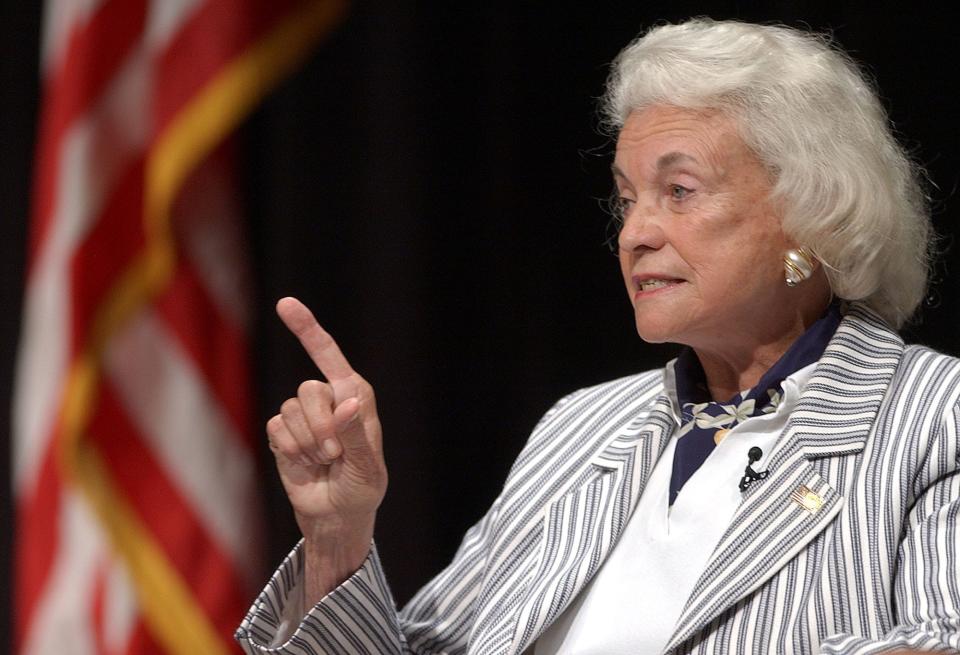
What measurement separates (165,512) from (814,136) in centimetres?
135

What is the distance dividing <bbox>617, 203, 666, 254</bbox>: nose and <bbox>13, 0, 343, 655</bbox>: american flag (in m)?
1.00

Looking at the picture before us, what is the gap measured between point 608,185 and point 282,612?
3.69 ft

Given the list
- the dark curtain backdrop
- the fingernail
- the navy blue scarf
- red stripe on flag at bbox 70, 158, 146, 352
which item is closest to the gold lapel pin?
the navy blue scarf

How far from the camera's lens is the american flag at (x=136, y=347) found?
2.25m

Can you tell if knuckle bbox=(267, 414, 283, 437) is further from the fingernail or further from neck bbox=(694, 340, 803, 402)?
neck bbox=(694, 340, 803, 402)

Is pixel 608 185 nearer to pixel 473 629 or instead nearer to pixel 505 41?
pixel 505 41

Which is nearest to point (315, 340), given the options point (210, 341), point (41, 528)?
point (210, 341)

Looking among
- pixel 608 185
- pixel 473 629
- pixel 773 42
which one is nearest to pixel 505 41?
→ pixel 608 185

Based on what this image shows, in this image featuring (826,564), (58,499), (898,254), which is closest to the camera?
(826,564)

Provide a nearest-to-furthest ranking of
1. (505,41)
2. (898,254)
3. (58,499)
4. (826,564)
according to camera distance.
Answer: (826,564) < (898,254) < (58,499) < (505,41)

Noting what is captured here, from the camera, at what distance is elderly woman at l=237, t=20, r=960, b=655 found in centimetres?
138

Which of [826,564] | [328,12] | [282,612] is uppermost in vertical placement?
[328,12]

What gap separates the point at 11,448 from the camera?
8.29ft

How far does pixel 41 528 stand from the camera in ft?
7.38
